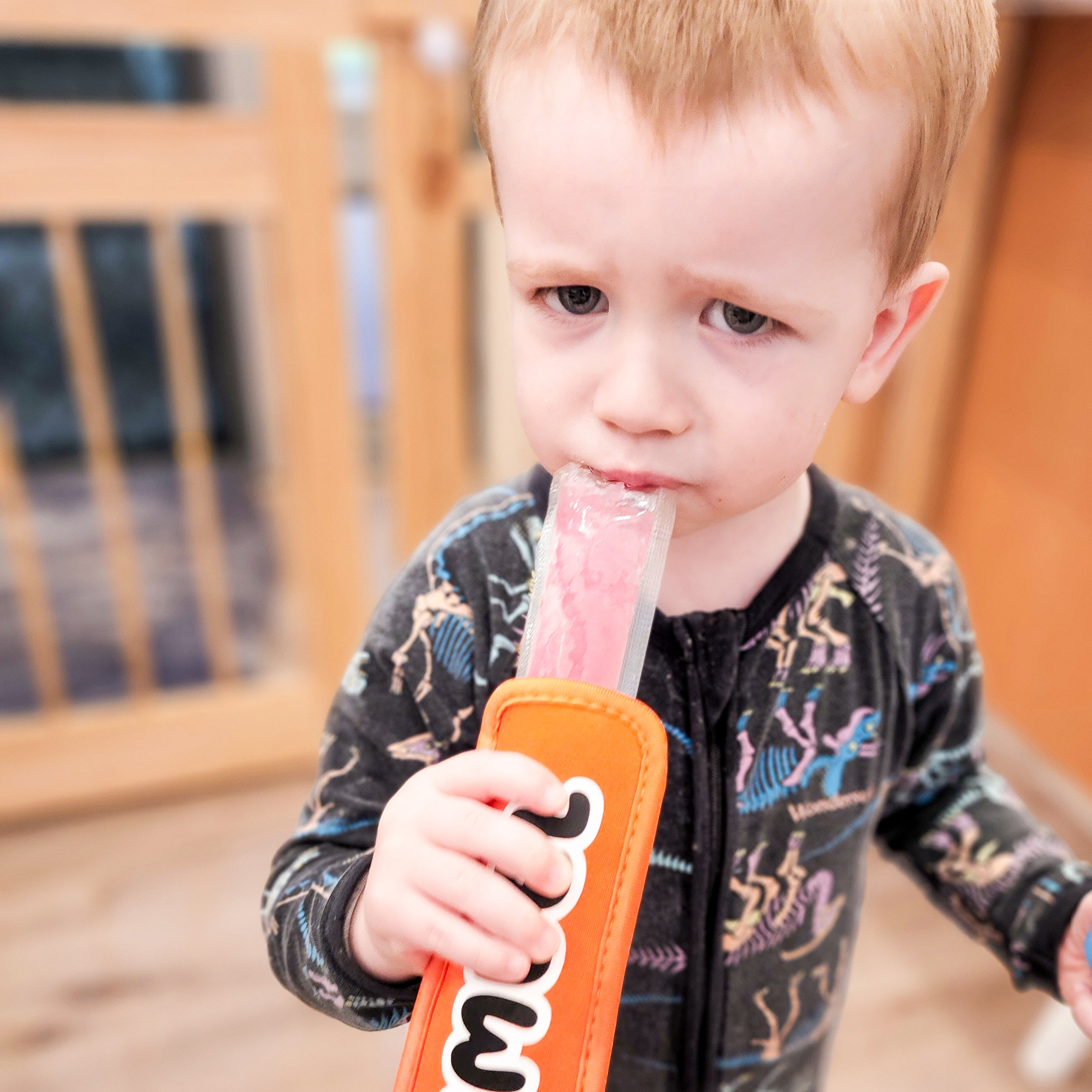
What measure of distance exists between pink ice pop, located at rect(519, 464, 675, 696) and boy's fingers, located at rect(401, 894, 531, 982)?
0.31ft

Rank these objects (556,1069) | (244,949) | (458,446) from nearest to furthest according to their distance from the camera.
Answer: (556,1069) → (244,949) → (458,446)

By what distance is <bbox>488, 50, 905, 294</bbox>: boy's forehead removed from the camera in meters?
0.34

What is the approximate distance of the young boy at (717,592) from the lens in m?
0.34

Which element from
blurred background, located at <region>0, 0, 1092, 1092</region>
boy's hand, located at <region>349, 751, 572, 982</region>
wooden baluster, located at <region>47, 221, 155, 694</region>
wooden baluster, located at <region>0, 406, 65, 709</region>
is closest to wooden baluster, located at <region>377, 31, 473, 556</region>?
blurred background, located at <region>0, 0, 1092, 1092</region>

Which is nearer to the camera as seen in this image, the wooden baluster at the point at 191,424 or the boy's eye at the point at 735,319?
the boy's eye at the point at 735,319

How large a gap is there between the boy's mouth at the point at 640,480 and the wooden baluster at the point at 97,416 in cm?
107

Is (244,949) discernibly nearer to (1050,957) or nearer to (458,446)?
(458,446)

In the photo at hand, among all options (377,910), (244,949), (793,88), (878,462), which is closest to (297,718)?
(244,949)

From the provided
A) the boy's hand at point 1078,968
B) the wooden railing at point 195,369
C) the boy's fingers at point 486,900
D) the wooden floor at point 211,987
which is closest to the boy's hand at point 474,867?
the boy's fingers at point 486,900

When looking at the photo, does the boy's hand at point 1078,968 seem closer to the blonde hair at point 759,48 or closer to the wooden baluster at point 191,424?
the blonde hair at point 759,48

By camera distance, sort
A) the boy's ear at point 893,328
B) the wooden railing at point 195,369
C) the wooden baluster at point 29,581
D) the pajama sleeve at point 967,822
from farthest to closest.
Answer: the wooden baluster at point 29,581, the wooden railing at point 195,369, the pajama sleeve at point 967,822, the boy's ear at point 893,328

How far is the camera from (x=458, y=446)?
155cm

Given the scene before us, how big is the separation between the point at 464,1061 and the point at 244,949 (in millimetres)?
1093

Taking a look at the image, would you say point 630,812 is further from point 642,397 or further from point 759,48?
point 759,48
